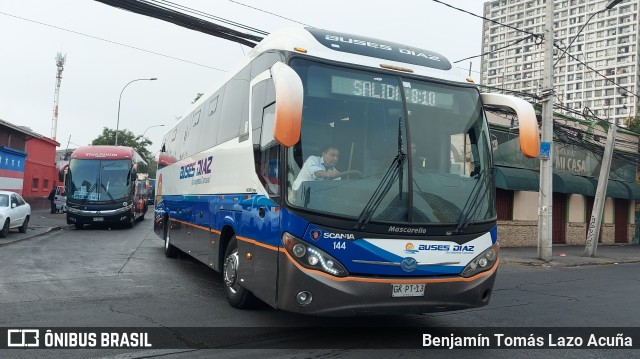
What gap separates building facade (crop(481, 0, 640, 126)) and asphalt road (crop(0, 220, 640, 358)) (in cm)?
11612

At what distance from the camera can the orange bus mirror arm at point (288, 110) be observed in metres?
4.64

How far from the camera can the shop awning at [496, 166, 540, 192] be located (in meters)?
20.5

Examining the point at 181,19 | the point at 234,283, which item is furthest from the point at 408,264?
the point at 181,19

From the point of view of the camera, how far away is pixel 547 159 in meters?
16.4

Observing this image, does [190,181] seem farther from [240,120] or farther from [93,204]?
[93,204]

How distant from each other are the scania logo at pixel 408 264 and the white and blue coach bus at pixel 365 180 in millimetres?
10

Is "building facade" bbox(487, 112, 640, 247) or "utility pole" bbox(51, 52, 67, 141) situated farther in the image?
"utility pole" bbox(51, 52, 67, 141)

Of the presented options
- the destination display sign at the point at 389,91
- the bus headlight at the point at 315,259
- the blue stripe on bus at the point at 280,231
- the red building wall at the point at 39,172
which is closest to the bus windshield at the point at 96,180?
the red building wall at the point at 39,172

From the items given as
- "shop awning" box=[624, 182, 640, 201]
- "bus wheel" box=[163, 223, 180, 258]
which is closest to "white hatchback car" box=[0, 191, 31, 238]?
"bus wheel" box=[163, 223, 180, 258]

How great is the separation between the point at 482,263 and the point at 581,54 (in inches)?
5828

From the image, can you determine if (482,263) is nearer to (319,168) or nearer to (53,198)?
(319,168)

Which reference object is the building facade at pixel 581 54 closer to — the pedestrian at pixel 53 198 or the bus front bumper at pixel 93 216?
the pedestrian at pixel 53 198

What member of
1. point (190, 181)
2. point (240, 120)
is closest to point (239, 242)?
point (240, 120)

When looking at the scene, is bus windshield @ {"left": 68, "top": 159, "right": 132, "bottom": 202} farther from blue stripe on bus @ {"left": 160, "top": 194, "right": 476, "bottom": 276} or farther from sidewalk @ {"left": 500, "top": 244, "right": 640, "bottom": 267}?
blue stripe on bus @ {"left": 160, "top": 194, "right": 476, "bottom": 276}
